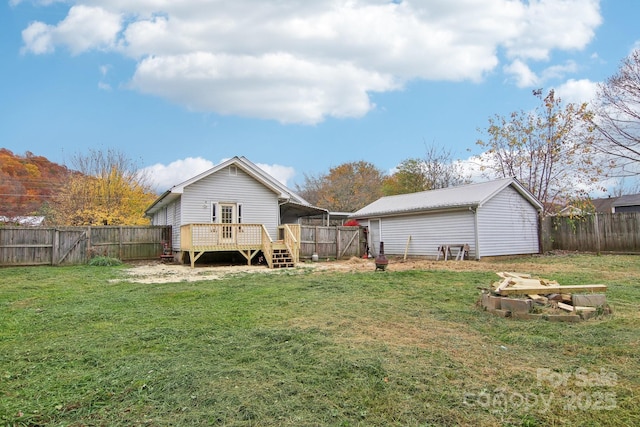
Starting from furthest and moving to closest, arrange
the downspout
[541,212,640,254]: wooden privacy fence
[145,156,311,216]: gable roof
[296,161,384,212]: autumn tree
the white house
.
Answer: [296,161,384,212]: autumn tree, [541,212,640,254]: wooden privacy fence, [145,156,311,216]: gable roof, the downspout, the white house

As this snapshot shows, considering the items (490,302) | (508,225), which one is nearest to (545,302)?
(490,302)

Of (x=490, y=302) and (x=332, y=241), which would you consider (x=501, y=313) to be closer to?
(x=490, y=302)

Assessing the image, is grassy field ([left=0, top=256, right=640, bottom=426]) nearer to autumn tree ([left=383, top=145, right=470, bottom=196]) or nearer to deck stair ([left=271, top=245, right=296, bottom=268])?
deck stair ([left=271, top=245, right=296, bottom=268])

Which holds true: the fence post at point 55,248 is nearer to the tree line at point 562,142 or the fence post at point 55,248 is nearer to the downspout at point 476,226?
the downspout at point 476,226

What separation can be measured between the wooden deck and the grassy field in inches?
303

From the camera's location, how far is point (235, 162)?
1636 cm

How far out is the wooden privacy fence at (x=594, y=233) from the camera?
1578 cm

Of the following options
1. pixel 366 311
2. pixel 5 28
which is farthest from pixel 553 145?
pixel 5 28

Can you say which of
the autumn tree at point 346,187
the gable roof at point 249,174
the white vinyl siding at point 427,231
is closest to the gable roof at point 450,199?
the white vinyl siding at point 427,231

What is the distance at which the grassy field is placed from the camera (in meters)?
2.42

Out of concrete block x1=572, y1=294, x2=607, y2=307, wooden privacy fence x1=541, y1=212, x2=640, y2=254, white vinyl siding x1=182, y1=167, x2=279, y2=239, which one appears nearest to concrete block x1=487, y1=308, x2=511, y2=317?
concrete block x1=572, y1=294, x2=607, y2=307

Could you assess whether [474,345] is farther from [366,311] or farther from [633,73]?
[633,73]

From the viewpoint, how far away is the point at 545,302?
504cm

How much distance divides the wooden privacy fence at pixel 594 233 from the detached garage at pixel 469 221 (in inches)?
43.7
